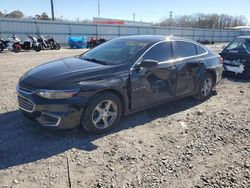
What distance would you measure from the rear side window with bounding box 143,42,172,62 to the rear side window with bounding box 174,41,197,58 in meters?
0.21

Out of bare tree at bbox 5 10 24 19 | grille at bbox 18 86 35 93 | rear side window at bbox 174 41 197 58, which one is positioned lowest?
grille at bbox 18 86 35 93

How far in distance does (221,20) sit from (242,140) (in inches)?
3461

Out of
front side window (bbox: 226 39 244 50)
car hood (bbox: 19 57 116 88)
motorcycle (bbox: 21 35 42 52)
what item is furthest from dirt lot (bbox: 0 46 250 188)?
motorcycle (bbox: 21 35 42 52)

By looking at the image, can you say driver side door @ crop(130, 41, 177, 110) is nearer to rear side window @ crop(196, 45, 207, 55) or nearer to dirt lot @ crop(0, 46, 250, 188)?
dirt lot @ crop(0, 46, 250, 188)

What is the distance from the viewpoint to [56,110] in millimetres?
3711

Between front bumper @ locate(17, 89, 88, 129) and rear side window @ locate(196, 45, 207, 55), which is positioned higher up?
rear side window @ locate(196, 45, 207, 55)

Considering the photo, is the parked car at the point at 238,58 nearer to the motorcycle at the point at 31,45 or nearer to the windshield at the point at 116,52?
the windshield at the point at 116,52

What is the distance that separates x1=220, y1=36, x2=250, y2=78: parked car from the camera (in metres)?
8.35

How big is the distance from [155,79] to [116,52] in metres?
0.93

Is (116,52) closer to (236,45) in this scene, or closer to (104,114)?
(104,114)

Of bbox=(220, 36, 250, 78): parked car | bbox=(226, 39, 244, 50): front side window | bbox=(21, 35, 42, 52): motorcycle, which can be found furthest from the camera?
bbox=(21, 35, 42, 52): motorcycle

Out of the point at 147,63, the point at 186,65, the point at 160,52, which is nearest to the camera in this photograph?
the point at 147,63

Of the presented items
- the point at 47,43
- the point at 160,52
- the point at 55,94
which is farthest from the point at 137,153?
the point at 47,43

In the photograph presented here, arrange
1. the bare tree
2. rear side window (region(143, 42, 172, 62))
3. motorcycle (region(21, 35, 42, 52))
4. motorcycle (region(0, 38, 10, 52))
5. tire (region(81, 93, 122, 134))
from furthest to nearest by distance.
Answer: the bare tree, motorcycle (region(21, 35, 42, 52)), motorcycle (region(0, 38, 10, 52)), rear side window (region(143, 42, 172, 62)), tire (region(81, 93, 122, 134))
